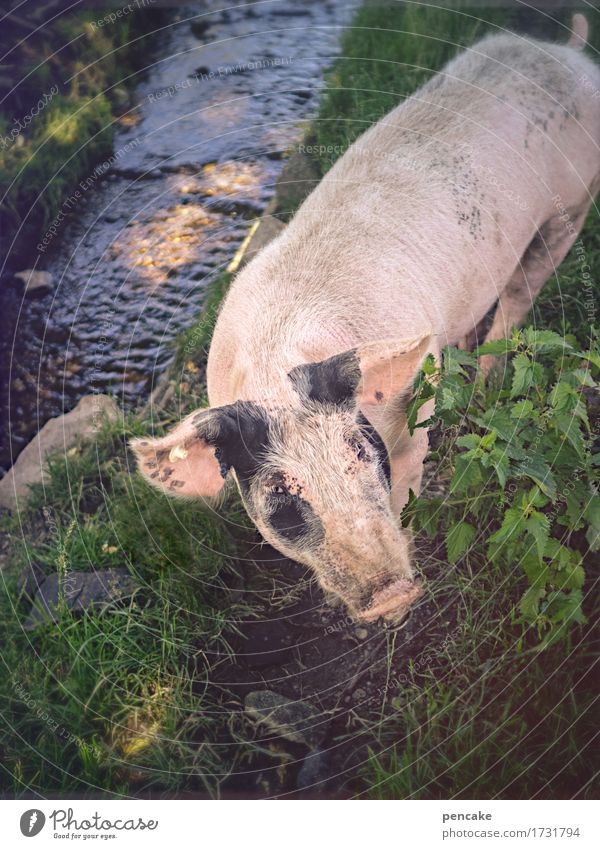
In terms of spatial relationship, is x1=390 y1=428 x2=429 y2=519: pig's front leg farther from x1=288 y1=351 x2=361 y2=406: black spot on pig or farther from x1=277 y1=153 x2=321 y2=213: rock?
x1=277 y1=153 x2=321 y2=213: rock

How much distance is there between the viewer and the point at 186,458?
2.02 meters

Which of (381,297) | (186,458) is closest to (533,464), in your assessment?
(381,297)

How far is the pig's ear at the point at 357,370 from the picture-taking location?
6.25 ft

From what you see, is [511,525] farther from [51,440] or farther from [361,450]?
[51,440]

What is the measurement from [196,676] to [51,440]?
114cm

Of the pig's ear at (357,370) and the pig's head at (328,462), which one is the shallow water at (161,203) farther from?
the pig's ear at (357,370)

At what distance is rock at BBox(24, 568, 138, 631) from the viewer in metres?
2.56

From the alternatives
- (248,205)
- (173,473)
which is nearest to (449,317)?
(248,205)

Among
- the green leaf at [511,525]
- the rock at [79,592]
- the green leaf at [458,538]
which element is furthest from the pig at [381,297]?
the rock at [79,592]

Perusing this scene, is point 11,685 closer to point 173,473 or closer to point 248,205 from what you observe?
point 173,473

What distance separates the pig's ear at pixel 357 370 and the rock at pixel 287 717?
97 centimetres

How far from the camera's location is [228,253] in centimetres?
311

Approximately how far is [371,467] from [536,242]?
5.89 feet
